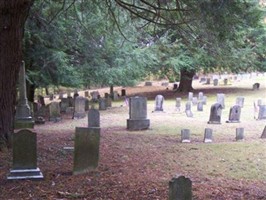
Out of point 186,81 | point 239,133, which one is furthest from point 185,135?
point 186,81

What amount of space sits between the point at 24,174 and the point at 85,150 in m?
0.93

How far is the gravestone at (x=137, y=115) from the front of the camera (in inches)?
508

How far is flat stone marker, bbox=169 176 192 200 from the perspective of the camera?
369cm

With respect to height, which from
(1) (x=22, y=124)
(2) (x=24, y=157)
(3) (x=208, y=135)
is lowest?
(3) (x=208, y=135)

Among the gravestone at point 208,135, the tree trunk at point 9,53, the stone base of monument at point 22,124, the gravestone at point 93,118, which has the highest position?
the tree trunk at point 9,53

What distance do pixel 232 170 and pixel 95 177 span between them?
2.45 meters

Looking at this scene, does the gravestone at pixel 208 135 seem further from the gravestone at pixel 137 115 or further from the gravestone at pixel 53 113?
the gravestone at pixel 53 113

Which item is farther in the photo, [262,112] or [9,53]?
[262,112]

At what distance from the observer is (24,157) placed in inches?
239

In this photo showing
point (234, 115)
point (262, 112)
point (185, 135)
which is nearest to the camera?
point (185, 135)

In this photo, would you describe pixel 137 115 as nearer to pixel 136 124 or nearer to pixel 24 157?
pixel 136 124

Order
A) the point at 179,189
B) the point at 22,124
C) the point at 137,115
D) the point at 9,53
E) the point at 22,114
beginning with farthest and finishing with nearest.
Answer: the point at 137,115 < the point at 22,114 < the point at 22,124 < the point at 9,53 < the point at 179,189

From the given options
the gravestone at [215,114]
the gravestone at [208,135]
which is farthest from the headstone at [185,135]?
the gravestone at [215,114]

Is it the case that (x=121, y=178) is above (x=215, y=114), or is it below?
below
